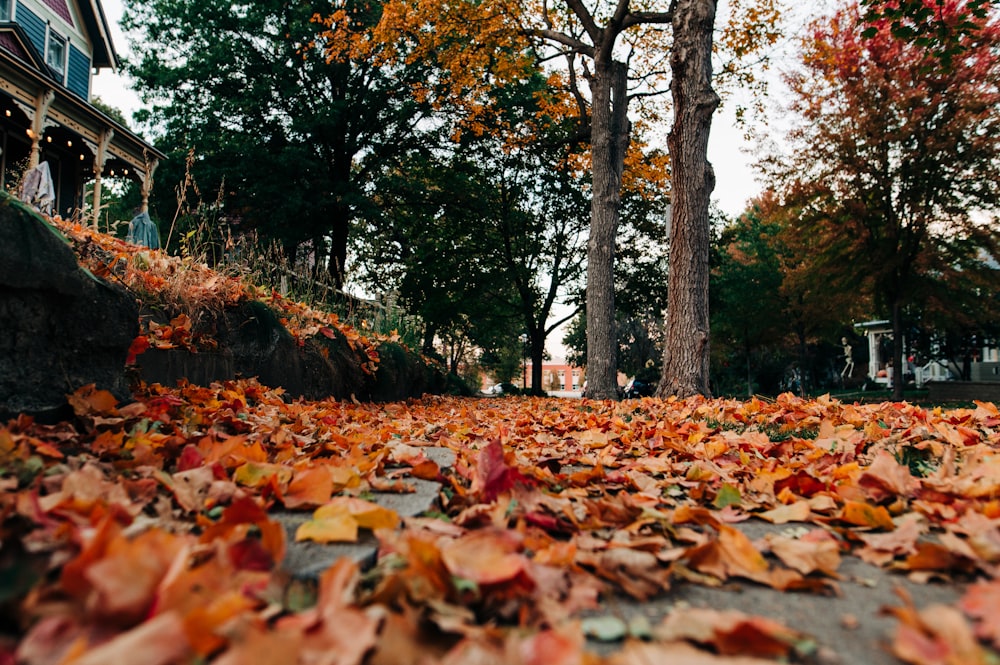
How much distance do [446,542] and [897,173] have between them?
14568 millimetres

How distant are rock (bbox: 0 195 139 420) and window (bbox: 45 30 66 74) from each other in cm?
1862

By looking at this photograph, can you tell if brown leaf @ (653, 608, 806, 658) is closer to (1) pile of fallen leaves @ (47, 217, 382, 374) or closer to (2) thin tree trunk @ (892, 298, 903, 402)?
(1) pile of fallen leaves @ (47, 217, 382, 374)

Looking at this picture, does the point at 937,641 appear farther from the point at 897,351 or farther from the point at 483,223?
the point at 483,223

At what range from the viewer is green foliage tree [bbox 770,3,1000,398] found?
36.8ft

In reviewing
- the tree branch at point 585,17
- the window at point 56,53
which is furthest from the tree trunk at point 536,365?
the window at point 56,53

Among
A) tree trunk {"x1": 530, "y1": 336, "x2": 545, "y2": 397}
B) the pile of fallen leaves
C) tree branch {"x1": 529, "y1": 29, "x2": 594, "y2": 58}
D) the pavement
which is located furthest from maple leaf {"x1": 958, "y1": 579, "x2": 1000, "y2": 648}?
tree trunk {"x1": 530, "y1": 336, "x2": 545, "y2": 397}

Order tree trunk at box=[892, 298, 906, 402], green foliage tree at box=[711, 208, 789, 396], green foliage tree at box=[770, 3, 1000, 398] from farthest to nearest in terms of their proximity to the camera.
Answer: green foliage tree at box=[711, 208, 789, 396], tree trunk at box=[892, 298, 906, 402], green foliage tree at box=[770, 3, 1000, 398]

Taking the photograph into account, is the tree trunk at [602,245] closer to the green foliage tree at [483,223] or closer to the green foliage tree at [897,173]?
the green foliage tree at [897,173]

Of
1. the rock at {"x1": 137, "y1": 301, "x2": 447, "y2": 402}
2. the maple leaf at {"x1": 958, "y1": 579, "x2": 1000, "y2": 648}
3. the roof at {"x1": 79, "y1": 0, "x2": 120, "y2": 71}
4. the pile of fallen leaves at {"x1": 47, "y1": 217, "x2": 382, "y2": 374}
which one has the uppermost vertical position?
the roof at {"x1": 79, "y1": 0, "x2": 120, "y2": 71}

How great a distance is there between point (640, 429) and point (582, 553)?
2.16m

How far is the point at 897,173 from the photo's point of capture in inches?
485

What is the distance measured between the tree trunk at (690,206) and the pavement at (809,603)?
5000 mm

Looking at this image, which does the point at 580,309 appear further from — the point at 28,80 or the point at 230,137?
the point at 28,80

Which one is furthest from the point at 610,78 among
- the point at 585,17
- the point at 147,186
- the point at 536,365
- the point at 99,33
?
the point at 99,33
